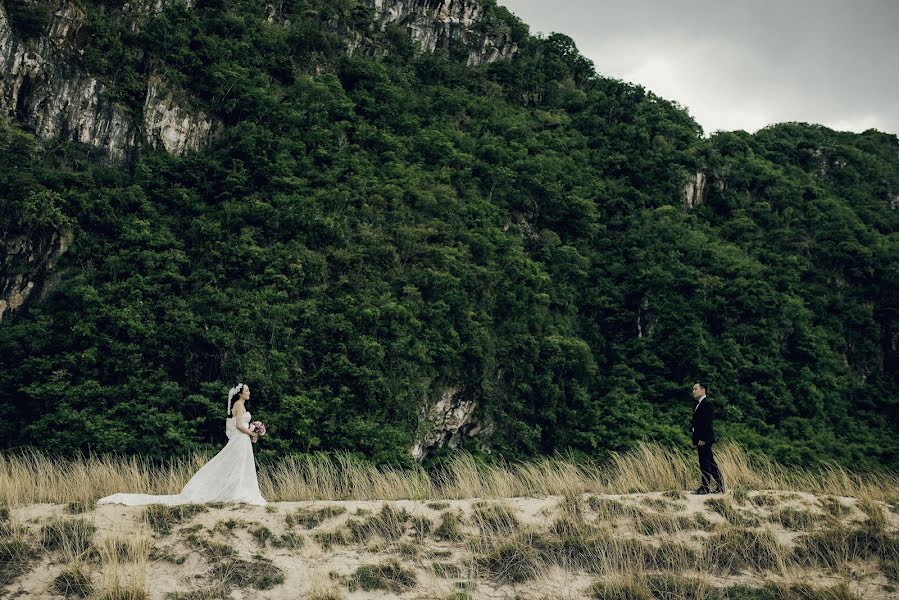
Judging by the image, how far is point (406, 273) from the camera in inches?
1041

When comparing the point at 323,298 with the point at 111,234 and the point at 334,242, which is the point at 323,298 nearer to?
the point at 334,242

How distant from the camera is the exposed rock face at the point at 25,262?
915 inches

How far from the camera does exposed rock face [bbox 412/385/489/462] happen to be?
2361 cm

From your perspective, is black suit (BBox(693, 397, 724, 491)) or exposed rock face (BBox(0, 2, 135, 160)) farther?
exposed rock face (BBox(0, 2, 135, 160))

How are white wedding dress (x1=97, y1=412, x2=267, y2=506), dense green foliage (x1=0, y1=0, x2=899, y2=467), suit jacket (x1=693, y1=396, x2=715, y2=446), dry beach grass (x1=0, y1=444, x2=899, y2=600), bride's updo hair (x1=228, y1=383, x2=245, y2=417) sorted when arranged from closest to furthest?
dry beach grass (x1=0, y1=444, x2=899, y2=600)
white wedding dress (x1=97, y1=412, x2=267, y2=506)
bride's updo hair (x1=228, y1=383, x2=245, y2=417)
suit jacket (x1=693, y1=396, x2=715, y2=446)
dense green foliage (x1=0, y1=0, x2=899, y2=467)

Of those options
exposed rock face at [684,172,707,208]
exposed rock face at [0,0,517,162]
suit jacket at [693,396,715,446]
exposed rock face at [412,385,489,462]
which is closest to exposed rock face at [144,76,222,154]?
exposed rock face at [0,0,517,162]

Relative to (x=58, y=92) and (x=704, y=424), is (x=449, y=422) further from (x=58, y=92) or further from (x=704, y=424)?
(x=58, y=92)

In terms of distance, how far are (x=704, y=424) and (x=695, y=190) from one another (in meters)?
40.1

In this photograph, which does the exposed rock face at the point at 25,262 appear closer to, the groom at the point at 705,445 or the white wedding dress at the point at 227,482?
the white wedding dress at the point at 227,482

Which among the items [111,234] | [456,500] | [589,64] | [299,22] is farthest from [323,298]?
[589,64]

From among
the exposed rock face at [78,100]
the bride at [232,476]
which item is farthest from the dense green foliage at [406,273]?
the bride at [232,476]

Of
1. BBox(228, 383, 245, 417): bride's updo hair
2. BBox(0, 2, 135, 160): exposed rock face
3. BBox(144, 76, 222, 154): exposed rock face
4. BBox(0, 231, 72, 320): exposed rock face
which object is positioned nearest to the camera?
BBox(228, 383, 245, 417): bride's updo hair

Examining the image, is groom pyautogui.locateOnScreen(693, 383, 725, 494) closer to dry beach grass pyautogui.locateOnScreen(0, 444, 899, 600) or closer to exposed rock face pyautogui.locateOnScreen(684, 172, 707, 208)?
dry beach grass pyautogui.locateOnScreen(0, 444, 899, 600)

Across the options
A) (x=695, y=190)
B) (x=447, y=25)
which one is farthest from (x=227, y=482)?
(x=447, y=25)
